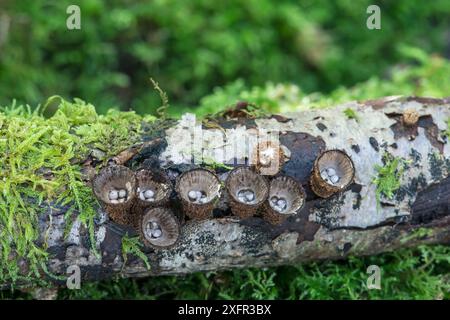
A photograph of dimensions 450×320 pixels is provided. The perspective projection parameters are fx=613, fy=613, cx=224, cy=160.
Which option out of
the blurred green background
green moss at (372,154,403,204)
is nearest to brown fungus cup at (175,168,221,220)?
green moss at (372,154,403,204)

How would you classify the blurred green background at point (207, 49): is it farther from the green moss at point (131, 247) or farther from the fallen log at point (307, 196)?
the green moss at point (131, 247)

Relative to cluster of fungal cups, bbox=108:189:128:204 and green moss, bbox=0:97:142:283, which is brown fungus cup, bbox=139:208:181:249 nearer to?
cluster of fungal cups, bbox=108:189:128:204

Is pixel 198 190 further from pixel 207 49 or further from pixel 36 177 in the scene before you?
pixel 207 49

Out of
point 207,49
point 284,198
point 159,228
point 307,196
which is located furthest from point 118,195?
point 207,49

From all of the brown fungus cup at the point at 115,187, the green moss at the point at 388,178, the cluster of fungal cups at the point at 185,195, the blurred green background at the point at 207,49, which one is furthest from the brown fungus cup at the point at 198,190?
the blurred green background at the point at 207,49
